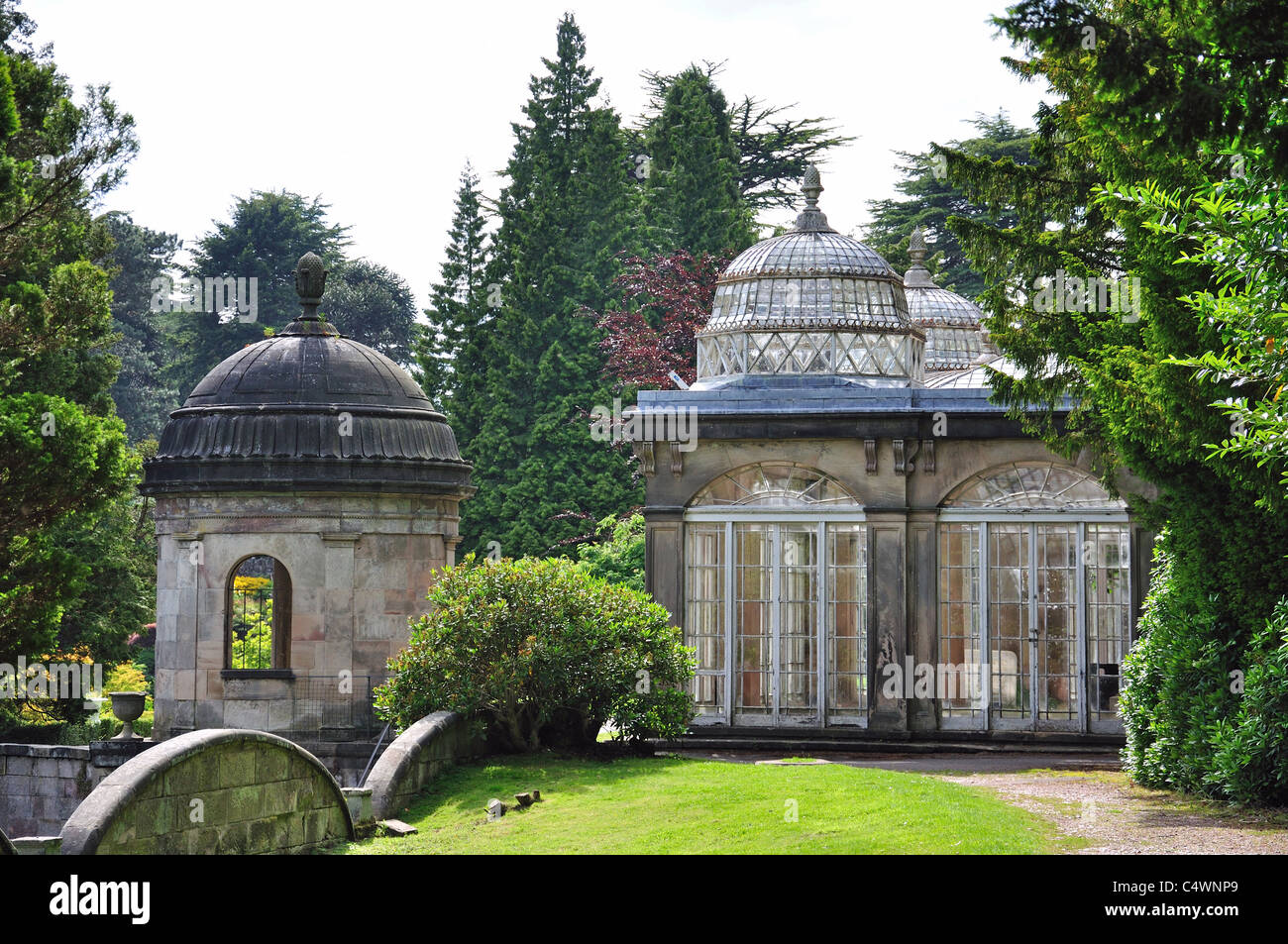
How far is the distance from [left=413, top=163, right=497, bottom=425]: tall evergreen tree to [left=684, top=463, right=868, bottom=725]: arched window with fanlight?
21982 mm

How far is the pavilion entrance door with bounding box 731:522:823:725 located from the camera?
1973cm

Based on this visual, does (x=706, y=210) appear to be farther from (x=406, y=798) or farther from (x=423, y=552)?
(x=406, y=798)

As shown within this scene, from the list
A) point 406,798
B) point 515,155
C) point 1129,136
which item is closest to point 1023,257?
point 1129,136

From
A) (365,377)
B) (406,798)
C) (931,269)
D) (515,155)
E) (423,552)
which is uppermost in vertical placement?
(515,155)

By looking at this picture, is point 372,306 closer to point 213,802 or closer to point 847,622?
point 847,622

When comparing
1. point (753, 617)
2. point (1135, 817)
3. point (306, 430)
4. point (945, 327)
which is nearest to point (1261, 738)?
point (1135, 817)

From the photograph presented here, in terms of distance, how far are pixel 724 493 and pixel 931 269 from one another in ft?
80.4

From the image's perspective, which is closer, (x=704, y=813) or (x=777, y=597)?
(x=704, y=813)

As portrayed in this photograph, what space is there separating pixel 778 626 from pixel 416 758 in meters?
6.25

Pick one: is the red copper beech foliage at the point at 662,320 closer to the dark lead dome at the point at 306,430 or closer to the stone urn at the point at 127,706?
the dark lead dome at the point at 306,430

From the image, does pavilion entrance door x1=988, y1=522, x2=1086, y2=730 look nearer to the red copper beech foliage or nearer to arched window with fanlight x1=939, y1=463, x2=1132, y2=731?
arched window with fanlight x1=939, y1=463, x2=1132, y2=731

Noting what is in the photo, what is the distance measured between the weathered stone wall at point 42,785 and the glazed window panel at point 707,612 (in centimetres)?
696

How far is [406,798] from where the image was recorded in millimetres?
14461

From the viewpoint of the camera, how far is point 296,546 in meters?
19.0
